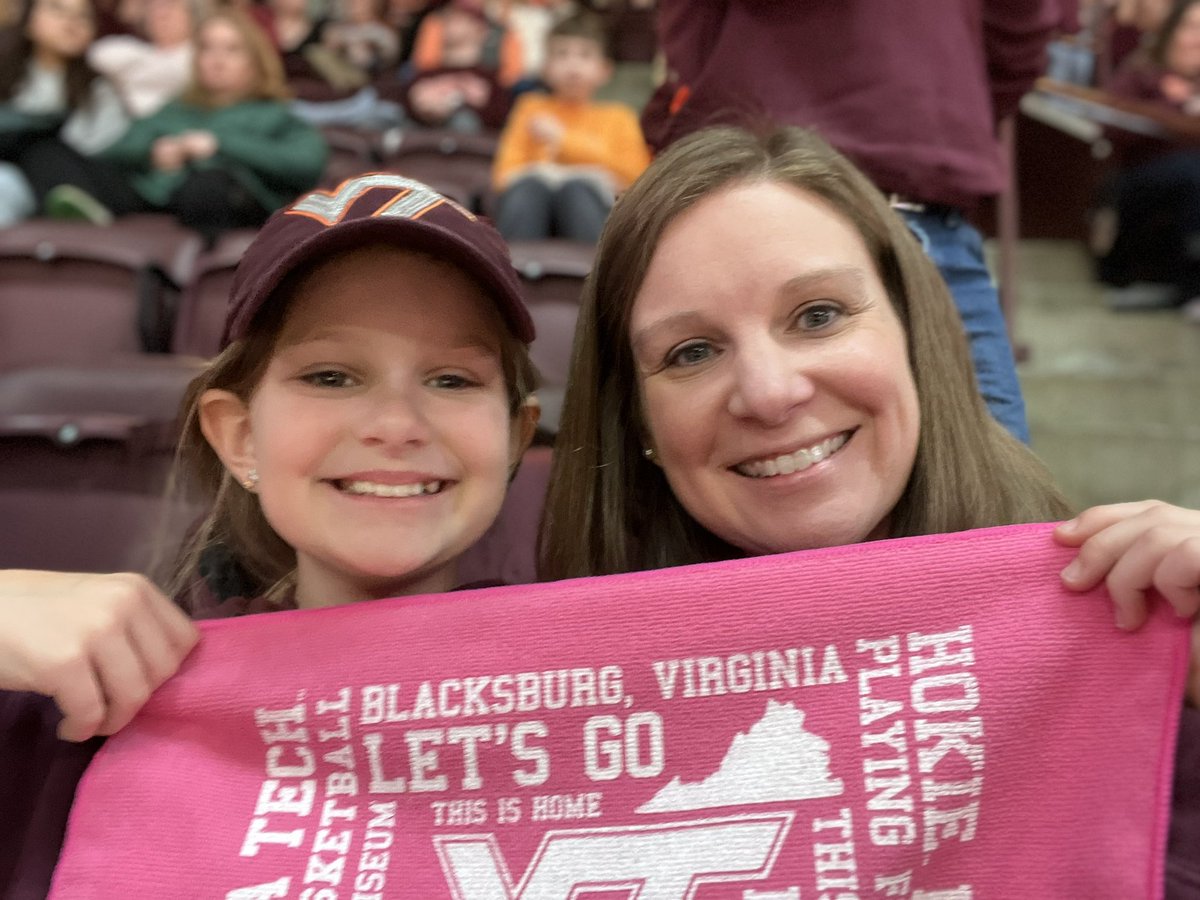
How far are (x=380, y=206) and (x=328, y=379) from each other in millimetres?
180

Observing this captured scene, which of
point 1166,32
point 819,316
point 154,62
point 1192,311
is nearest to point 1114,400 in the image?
point 1192,311

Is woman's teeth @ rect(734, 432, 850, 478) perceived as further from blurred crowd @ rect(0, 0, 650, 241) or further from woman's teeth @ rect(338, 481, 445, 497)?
blurred crowd @ rect(0, 0, 650, 241)

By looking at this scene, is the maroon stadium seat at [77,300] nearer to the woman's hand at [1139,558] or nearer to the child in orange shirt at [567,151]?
the child in orange shirt at [567,151]

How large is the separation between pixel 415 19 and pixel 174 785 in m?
5.24

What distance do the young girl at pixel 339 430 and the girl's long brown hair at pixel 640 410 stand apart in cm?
13

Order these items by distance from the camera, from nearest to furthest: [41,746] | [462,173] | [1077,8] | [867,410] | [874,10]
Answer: [41,746], [867,410], [874,10], [1077,8], [462,173]

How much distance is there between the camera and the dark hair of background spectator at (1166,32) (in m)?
4.08

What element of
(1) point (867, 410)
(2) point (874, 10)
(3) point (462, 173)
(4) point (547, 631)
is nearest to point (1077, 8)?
(2) point (874, 10)

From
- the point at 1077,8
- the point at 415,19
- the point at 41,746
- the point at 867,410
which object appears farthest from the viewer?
the point at 415,19

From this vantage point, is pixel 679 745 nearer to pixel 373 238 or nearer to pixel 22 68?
pixel 373 238

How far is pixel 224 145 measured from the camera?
331 centimetres

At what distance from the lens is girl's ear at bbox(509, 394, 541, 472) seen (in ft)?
Answer: 3.93

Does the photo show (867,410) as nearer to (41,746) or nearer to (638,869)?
(638,869)

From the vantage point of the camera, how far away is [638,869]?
0.84 metres
